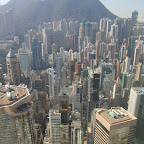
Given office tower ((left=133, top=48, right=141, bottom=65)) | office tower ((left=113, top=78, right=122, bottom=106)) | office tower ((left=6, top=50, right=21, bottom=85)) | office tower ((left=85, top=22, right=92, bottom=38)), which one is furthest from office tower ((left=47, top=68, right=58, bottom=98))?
office tower ((left=85, top=22, right=92, bottom=38))

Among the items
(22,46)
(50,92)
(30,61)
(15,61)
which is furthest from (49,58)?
(15,61)

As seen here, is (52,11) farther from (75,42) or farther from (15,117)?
(15,117)

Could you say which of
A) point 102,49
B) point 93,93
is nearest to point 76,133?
point 93,93

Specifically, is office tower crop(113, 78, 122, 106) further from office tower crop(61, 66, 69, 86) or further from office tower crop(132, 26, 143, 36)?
office tower crop(132, 26, 143, 36)

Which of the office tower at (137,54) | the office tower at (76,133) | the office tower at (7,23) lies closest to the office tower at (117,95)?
the office tower at (76,133)

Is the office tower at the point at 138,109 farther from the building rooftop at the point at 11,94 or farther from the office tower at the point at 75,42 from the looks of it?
the office tower at the point at 75,42

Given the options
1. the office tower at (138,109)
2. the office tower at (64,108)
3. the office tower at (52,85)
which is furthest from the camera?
the office tower at (52,85)

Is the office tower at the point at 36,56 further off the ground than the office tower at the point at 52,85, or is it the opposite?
the office tower at the point at 36,56
